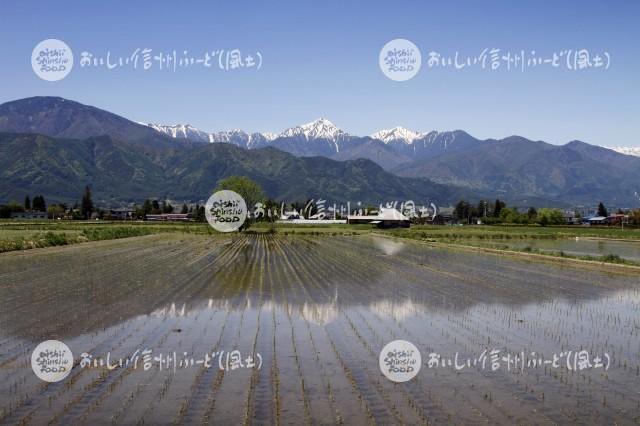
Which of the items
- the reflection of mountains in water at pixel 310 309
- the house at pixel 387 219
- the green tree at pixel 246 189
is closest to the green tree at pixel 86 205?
the house at pixel 387 219

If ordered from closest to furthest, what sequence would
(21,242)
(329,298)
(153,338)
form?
(153,338), (329,298), (21,242)

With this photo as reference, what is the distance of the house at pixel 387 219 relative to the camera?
467 feet

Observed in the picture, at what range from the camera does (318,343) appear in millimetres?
16969

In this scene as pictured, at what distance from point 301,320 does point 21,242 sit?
143ft

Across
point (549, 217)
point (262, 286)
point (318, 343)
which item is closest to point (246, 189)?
point (262, 286)

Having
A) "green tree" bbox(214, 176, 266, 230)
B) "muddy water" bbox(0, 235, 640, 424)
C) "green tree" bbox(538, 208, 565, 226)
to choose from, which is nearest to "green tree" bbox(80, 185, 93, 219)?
"green tree" bbox(214, 176, 266, 230)

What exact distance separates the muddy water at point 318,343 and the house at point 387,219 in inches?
4177

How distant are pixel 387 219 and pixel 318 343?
5440 inches

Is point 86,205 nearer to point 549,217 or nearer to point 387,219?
point 387,219

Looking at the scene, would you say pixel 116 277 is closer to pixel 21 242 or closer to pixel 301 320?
pixel 301 320

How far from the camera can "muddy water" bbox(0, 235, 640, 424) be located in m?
11.3

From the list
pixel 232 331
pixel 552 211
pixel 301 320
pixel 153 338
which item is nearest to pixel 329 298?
pixel 301 320

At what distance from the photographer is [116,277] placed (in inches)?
1309

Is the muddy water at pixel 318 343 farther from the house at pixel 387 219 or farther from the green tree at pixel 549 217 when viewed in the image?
the green tree at pixel 549 217
